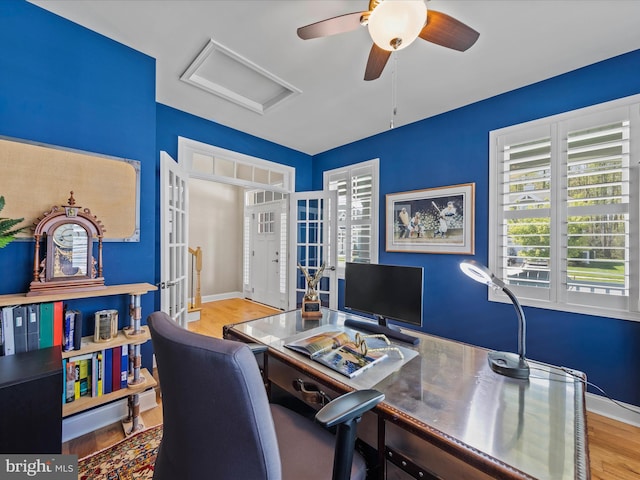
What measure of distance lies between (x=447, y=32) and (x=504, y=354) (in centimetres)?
164

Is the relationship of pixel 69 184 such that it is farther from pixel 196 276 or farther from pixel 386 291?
pixel 196 276

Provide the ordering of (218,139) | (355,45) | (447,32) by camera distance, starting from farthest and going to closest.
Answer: (218,139) < (355,45) < (447,32)

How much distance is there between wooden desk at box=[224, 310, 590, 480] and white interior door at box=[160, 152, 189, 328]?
148 cm

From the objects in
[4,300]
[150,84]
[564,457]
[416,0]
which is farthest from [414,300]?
[150,84]

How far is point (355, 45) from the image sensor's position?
1.95 m

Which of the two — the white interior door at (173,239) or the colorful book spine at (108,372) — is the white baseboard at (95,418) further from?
the white interior door at (173,239)

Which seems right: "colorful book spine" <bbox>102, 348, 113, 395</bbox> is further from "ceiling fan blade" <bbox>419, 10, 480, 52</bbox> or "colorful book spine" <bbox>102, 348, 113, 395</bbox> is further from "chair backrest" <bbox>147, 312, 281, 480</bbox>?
"ceiling fan blade" <bbox>419, 10, 480, 52</bbox>

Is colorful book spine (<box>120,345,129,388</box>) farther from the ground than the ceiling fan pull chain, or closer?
closer

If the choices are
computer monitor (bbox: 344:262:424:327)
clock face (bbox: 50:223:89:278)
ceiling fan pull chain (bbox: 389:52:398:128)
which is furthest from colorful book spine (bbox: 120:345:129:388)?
ceiling fan pull chain (bbox: 389:52:398:128)

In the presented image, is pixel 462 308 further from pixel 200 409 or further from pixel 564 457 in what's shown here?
pixel 200 409

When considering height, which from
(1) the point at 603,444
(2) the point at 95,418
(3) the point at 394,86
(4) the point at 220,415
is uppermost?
(3) the point at 394,86

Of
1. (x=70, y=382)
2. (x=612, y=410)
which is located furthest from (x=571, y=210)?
(x=70, y=382)

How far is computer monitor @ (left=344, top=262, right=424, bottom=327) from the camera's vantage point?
4.66 ft

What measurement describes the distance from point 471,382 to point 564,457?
36cm
